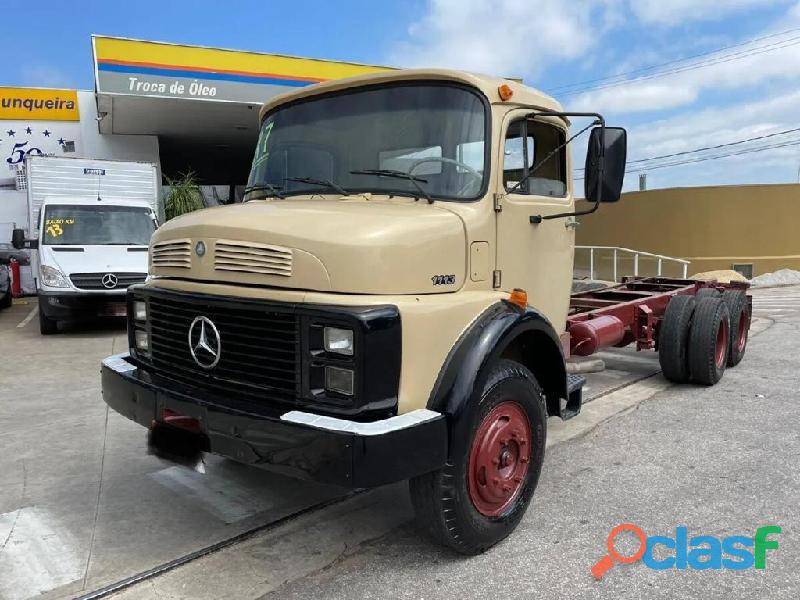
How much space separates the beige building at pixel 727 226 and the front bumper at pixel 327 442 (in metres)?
16.1

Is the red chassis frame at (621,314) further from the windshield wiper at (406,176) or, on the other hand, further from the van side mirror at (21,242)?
the van side mirror at (21,242)

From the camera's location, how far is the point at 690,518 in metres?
3.61

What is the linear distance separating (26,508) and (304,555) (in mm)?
1835

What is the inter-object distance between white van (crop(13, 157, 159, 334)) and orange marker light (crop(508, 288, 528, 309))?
8.17 metres

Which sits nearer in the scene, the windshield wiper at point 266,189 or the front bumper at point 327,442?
the front bumper at point 327,442

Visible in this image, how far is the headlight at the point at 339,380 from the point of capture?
2.67 metres

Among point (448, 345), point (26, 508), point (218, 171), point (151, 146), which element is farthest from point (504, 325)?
point (218, 171)

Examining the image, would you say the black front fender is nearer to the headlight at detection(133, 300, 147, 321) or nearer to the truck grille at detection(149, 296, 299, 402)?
the truck grille at detection(149, 296, 299, 402)

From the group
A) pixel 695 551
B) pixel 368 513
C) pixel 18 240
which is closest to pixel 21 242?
pixel 18 240

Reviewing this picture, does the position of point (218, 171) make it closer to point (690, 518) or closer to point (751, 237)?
point (751, 237)

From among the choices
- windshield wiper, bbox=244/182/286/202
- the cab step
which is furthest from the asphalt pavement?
windshield wiper, bbox=244/182/286/202

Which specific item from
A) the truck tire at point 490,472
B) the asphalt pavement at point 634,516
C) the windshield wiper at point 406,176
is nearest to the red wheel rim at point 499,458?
the truck tire at point 490,472

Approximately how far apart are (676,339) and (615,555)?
12.1ft

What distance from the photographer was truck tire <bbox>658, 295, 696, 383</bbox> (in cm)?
640
